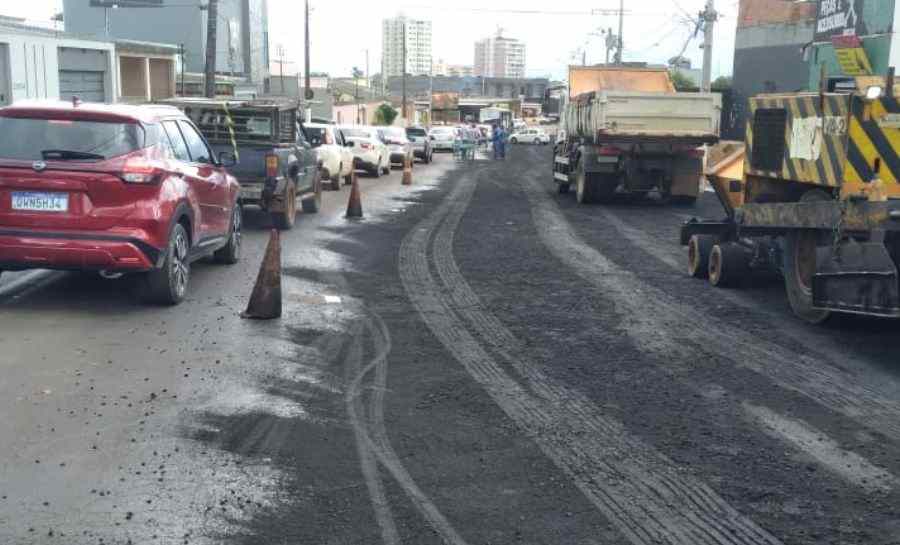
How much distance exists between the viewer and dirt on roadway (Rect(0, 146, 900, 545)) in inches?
188

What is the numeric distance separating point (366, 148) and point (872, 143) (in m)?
22.9

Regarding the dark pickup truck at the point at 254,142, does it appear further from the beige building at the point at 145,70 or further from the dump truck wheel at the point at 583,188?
the beige building at the point at 145,70

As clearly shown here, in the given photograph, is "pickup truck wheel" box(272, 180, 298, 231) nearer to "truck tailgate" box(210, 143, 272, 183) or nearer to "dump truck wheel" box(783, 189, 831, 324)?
"truck tailgate" box(210, 143, 272, 183)

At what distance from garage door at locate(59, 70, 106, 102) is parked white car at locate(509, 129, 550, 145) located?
38663mm

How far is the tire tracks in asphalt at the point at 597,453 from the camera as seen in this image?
15.6ft

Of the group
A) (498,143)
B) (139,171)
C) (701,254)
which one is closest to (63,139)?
(139,171)

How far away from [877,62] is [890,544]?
28569 mm

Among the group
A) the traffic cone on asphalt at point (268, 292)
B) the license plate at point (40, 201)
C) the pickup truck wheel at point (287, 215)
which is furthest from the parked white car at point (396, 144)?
the license plate at point (40, 201)

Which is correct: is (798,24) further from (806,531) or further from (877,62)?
(806,531)

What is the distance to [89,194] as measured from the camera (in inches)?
340

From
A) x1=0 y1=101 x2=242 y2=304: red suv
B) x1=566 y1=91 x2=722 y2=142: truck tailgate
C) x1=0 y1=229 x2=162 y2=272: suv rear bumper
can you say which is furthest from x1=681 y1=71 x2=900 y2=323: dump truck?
x1=566 y1=91 x2=722 y2=142: truck tailgate

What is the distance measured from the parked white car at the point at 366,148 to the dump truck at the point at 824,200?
19.9 meters

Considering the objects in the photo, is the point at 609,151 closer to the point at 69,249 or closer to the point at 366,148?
the point at 366,148

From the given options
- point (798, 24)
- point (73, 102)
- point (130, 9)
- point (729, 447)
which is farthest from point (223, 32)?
point (729, 447)
